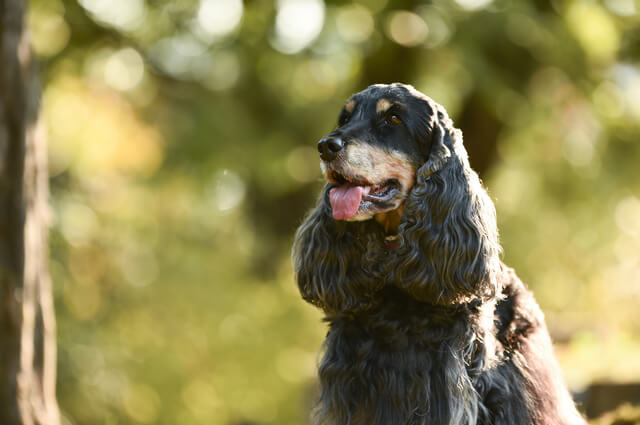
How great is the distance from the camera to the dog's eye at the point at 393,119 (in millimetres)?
3348

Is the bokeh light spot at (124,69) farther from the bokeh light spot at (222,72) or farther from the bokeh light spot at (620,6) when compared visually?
the bokeh light spot at (620,6)

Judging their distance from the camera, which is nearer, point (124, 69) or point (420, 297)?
point (420, 297)

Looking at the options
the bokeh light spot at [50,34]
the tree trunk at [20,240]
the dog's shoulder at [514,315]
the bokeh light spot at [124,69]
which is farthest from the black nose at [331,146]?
the bokeh light spot at [124,69]

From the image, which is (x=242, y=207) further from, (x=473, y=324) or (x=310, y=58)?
(x=473, y=324)

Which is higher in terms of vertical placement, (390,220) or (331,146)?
(331,146)

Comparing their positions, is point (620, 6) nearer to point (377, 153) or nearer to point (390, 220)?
point (390, 220)

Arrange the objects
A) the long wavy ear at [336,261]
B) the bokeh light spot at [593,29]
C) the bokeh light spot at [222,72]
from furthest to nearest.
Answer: the bokeh light spot at [222,72], the bokeh light spot at [593,29], the long wavy ear at [336,261]

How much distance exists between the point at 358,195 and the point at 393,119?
0.41 meters

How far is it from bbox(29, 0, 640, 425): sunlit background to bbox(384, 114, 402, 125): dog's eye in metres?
5.67

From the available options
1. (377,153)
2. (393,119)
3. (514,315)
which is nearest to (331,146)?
(377,153)

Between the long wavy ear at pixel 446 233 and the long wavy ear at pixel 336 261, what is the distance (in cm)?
17

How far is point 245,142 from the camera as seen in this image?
10375 millimetres

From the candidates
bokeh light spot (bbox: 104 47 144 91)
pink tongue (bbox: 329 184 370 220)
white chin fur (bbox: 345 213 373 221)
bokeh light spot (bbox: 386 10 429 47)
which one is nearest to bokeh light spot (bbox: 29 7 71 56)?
bokeh light spot (bbox: 104 47 144 91)

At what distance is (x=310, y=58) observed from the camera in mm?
Answer: 10180
